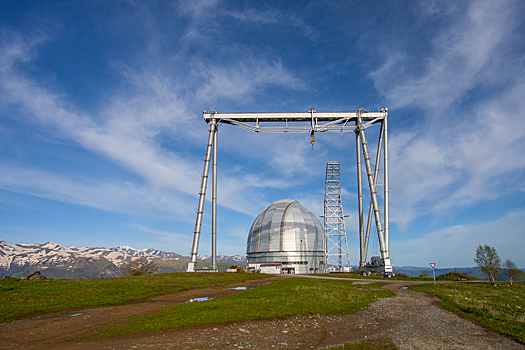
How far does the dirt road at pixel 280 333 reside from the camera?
958 cm

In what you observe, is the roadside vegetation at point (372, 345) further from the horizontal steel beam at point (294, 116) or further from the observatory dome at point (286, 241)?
the observatory dome at point (286, 241)

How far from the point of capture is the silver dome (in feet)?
251

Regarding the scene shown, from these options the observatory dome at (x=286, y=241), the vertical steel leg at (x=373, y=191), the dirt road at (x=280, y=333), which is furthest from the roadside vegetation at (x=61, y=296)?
the observatory dome at (x=286, y=241)

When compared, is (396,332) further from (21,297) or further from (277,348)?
(21,297)

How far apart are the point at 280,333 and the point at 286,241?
2617 inches

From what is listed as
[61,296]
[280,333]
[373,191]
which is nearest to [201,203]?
[61,296]

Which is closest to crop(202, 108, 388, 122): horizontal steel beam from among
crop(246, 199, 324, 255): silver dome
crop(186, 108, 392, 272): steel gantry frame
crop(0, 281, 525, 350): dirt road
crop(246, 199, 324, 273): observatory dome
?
crop(186, 108, 392, 272): steel gantry frame

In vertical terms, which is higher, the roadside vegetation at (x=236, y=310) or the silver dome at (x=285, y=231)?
the silver dome at (x=285, y=231)

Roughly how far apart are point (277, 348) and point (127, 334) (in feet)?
19.0

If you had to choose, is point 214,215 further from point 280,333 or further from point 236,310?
point 280,333

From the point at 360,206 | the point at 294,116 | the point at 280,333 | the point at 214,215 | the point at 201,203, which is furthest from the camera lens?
the point at 360,206

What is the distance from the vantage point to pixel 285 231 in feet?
254

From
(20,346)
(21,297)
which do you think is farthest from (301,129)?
(20,346)

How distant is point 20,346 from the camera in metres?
9.55
